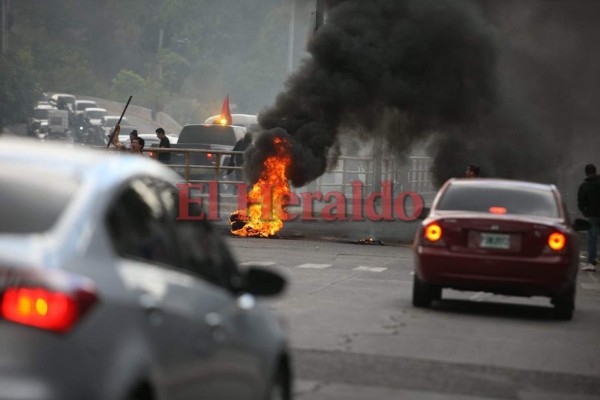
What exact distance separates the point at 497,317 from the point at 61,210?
1101cm

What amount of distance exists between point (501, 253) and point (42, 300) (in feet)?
36.4

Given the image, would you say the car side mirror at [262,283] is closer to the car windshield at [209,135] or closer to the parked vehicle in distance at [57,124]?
the car windshield at [209,135]

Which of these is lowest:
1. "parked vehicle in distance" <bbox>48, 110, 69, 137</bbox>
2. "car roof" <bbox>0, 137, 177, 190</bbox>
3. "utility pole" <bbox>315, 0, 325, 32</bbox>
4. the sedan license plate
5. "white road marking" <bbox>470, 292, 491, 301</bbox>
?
"white road marking" <bbox>470, 292, 491, 301</bbox>

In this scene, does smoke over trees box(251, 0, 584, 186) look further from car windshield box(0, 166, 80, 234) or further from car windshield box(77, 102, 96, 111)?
car windshield box(77, 102, 96, 111)

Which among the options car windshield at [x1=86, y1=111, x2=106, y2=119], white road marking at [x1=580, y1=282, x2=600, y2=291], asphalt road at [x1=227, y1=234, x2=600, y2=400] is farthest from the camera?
car windshield at [x1=86, y1=111, x2=106, y2=119]

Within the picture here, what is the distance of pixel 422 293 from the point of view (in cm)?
1562

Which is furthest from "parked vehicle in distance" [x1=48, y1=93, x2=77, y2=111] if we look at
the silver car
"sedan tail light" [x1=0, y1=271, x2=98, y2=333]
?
"sedan tail light" [x1=0, y1=271, x2=98, y2=333]

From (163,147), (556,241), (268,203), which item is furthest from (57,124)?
(556,241)

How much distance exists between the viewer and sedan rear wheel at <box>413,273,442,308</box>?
15.5 metres

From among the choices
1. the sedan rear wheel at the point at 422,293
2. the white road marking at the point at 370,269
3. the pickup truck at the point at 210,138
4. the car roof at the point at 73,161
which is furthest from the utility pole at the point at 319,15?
the car roof at the point at 73,161

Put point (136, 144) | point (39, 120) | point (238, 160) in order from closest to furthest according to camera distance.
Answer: point (136, 144) → point (238, 160) → point (39, 120)

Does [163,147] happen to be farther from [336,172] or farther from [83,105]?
[83,105]

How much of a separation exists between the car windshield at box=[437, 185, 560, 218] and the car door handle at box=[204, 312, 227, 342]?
32.9ft

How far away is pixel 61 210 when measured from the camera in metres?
4.65
